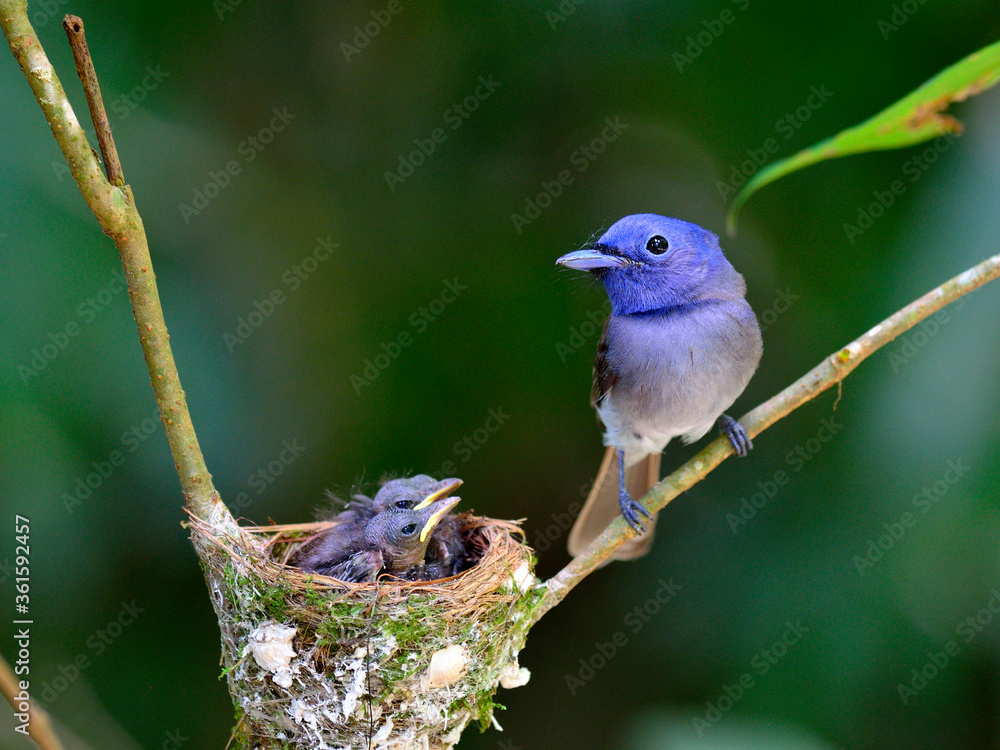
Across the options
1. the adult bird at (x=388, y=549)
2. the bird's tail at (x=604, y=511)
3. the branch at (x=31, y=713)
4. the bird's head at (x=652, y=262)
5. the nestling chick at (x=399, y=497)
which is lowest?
the bird's tail at (x=604, y=511)

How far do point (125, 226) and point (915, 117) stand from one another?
162 centimetres

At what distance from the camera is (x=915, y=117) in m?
0.93

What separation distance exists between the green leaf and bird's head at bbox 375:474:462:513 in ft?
7.35

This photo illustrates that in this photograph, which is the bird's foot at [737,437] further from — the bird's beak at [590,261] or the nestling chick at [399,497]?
the nestling chick at [399,497]

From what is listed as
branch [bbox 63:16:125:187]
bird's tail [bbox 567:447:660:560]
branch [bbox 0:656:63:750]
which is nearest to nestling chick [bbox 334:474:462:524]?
bird's tail [bbox 567:447:660:560]

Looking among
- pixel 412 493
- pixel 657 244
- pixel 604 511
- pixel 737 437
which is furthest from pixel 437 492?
pixel 657 244

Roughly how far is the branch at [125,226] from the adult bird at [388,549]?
81cm

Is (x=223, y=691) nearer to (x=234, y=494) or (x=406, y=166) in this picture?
(x=234, y=494)

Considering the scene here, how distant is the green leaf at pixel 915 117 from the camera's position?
2.98ft

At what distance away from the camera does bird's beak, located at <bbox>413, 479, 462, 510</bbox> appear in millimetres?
3035

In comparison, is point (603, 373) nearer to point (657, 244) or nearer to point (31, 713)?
point (657, 244)

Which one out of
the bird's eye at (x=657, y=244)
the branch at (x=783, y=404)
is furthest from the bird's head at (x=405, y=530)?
the bird's eye at (x=657, y=244)

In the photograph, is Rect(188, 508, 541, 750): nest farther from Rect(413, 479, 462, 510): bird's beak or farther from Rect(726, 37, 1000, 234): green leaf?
Rect(726, 37, 1000, 234): green leaf

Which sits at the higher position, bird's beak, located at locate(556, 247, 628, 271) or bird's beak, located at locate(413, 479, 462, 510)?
bird's beak, located at locate(556, 247, 628, 271)
